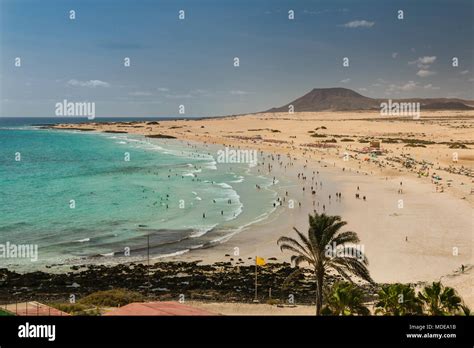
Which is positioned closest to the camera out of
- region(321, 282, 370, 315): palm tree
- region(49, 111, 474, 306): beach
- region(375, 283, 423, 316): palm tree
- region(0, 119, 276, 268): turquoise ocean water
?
region(375, 283, 423, 316): palm tree

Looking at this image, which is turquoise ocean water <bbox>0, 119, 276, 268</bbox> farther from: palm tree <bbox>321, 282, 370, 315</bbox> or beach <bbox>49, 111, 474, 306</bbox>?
palm tree <bbox>321, 282, 370, 315</bbox>

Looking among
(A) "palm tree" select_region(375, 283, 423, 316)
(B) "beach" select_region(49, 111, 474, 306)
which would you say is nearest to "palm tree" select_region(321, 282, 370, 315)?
(A) "palm tree" select_region(375, 283, 423, 316)

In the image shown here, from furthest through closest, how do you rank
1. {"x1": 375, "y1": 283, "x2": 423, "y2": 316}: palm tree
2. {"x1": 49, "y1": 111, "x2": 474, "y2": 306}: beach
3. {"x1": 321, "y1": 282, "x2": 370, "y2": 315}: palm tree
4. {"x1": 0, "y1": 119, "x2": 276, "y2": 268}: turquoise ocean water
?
{"x1": 0, "y1": 119, "x2": 276, "y2": 268}: turquoise ocean water, {"x1": 49, "y1": 111, "x2": 474, "y2": 306}: beach, {"x1": 321, "y1": 282, "x2": 370, "y2": 315}: palm tree, {"x1": 375, "y1": 283, "x2": 423, "y2": 316}: palm tree

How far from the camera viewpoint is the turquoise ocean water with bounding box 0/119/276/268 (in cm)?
3491

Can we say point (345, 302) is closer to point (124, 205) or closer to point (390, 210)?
point (390, 210)

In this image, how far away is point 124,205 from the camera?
161ft

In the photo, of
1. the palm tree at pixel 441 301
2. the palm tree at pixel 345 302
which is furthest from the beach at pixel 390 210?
the palm tree at pixel 345 302

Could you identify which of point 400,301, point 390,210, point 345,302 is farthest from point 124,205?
point 400,301

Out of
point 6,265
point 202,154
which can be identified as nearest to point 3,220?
point 6,265

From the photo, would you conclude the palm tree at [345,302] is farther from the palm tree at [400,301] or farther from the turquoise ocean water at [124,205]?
the turquoise ocean water at [124,205]

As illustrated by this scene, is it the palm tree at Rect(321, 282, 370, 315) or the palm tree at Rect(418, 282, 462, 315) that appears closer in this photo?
the palm tree at Rect(418, 282, 462, 315)

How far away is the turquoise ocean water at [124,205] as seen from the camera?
3491 centimetres
